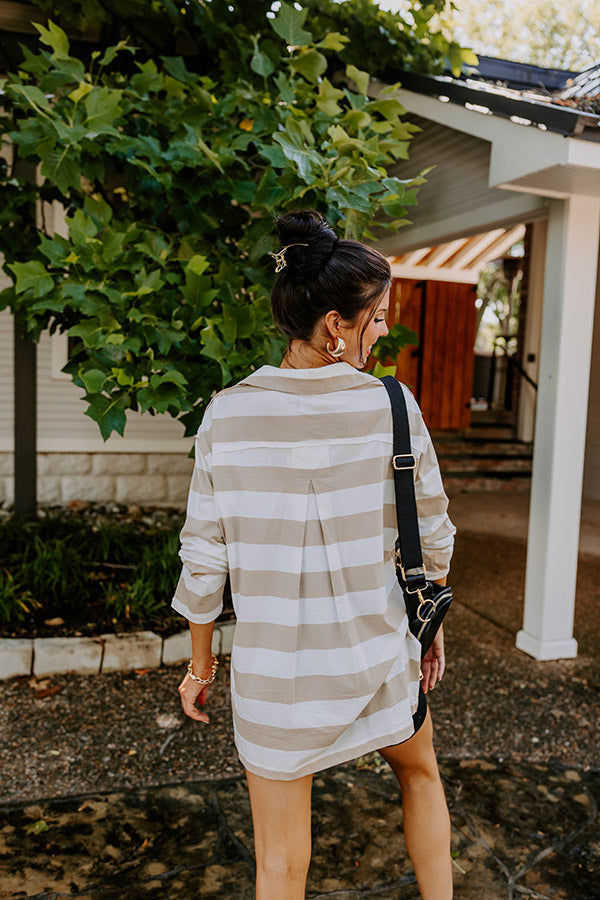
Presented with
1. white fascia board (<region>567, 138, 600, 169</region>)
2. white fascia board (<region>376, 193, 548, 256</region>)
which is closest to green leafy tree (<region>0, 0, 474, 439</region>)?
white fascia board (<region>567, 138, 600, 169</region>)

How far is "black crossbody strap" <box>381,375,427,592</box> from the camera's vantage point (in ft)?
5.09

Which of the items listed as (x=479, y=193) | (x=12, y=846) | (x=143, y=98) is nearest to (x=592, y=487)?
(x=479, y=193)

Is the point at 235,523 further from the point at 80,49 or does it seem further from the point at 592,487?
the point at 592,487

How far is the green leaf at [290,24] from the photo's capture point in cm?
334

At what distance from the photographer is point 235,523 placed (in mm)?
1526

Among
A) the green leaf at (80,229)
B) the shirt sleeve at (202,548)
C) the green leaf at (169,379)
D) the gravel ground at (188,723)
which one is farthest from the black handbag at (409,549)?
the green leaf at (80,229)

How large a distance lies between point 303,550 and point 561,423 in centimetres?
297

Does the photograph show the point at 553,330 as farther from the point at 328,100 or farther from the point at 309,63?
the point at 309,63

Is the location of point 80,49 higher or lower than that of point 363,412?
higher

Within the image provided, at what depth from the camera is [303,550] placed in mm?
1493

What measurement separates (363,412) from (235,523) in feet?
1.14

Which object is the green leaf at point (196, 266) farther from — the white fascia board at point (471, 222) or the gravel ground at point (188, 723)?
the gravel ground at point (188, 723)

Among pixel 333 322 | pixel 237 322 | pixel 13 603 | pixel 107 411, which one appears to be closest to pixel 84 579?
pixel 13 603

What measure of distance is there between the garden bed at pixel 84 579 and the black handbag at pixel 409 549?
8.52 ft
